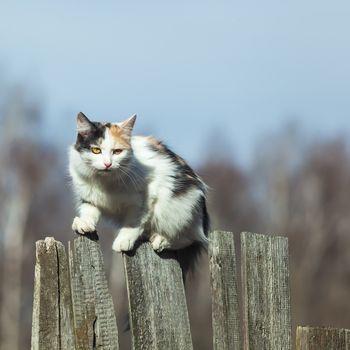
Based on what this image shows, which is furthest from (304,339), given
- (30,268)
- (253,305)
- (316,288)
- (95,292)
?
(316,288)

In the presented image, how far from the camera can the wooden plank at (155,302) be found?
326 centimetres

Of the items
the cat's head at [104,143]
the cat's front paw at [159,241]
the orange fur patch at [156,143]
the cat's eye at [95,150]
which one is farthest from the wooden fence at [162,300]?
the orange fur patch at [156,143]

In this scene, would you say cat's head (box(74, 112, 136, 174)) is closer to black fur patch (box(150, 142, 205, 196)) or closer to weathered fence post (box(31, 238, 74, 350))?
black fur patch (box(150, 142, 205, 196))

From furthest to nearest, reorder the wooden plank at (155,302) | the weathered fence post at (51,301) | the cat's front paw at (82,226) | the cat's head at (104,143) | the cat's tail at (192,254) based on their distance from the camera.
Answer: the cat's head at (104,143) → the cat's tail at (192,254) → the cat's front paw at (82,226) → the wooden plank at (155,302) → the weathered fence post at (51,301)

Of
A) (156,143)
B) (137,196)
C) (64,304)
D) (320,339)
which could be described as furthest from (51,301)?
(156,143)

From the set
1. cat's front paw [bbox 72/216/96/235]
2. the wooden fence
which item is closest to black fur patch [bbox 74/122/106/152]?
cat's front paw [bbox 72/216/96/235]

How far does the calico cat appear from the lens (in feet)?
15.5

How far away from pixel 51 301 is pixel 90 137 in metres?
2.09

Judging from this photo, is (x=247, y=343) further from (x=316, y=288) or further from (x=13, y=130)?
(x=316, y=288)

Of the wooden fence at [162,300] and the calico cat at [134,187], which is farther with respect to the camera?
the calico cat at [134,187]

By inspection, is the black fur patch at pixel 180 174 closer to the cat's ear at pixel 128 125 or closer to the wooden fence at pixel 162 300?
the cat's ear at pixel 128 125

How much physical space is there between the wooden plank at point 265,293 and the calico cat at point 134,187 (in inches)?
35.2

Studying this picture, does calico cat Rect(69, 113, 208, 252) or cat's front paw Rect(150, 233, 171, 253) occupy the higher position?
calico cat Rect(69, 113, 208, 252)

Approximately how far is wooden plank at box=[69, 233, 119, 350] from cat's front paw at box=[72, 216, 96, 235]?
549mm
